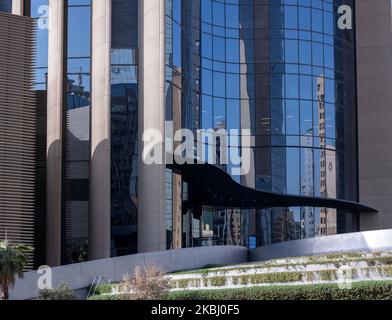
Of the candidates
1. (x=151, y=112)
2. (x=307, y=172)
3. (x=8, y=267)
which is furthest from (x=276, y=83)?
(x=8, y=267)

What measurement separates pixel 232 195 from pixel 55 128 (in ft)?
42.8

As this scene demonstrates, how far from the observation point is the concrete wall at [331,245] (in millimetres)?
37031

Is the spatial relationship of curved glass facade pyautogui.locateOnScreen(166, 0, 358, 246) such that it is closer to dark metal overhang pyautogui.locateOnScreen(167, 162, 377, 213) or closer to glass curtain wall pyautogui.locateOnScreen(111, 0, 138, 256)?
dark metal overhang pyautogui.locateOnScreen(167, 162, 377, 213)

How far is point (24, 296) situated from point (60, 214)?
1461cm

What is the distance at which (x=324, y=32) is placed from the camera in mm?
53375

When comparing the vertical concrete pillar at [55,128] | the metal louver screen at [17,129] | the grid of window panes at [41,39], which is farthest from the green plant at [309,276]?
the grid of window panes at [41,39]

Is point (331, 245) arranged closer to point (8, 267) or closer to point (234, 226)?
point (234, 226)

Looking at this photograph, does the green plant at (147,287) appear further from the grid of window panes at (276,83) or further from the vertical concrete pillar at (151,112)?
the grid of window panes at (276,83)

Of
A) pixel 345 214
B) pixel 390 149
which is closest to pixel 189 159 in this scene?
pixel 345 214

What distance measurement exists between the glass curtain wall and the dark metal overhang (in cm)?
521

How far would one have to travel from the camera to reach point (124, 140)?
43.7m

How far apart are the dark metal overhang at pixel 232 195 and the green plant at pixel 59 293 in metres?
19.8

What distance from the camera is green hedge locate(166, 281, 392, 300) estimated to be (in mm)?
24078

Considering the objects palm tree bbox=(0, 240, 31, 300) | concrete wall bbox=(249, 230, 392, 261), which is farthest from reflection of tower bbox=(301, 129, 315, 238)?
palm tree bbox=(0, 240, 31, 300)
